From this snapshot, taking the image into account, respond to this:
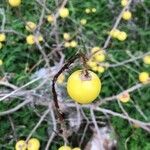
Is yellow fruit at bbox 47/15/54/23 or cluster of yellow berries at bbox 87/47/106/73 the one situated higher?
yellow fruit at bbox 47/15/54/23

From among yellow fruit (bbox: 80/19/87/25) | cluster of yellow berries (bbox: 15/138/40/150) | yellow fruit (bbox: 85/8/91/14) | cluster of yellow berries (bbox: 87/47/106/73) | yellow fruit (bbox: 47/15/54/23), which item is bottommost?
cluster of yellow berries (bbox: 15/138/40/150)

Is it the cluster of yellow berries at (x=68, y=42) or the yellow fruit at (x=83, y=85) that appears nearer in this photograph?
the yellow fruit at (x=83, y=85)

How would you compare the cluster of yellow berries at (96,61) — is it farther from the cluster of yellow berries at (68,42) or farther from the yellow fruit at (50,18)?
the yellow fruit at (50,18)

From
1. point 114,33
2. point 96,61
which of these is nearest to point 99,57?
point 96,61

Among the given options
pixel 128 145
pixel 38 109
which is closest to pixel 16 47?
pixel 38 109

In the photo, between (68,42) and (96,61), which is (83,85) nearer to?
(96,61)

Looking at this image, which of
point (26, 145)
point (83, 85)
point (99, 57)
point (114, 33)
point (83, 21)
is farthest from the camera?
point (83, 21)

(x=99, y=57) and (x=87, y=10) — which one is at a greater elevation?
(x=87, y=10)

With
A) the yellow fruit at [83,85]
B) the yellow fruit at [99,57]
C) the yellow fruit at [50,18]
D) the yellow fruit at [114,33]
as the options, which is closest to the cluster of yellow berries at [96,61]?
the yellow fruit at [99,57]

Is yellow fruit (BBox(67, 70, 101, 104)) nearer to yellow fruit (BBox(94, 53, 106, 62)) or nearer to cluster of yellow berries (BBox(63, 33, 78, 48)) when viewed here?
yellow fruit (BBox(94, 53, 106, 62))

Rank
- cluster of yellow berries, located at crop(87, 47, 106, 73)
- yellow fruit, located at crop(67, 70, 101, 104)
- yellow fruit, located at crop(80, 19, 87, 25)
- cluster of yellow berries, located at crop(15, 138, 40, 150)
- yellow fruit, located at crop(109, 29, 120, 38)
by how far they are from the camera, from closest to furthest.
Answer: yellow fruit, located at crop(67, 70, 101, 104)
cluster of yellow berries, located at crop(15, 138, 40, 150)
cluster of yellow berries, located at crop(87, 47, 106, 73)
yellow fruit, located at crop(109, 29, 120, 38)
yellow fruit, located at crop(80, 19, 87, 25)

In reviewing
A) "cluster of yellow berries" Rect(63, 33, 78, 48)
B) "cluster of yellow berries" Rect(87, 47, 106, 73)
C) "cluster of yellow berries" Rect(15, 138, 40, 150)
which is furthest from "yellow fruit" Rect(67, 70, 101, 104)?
"cluster of yellow berries" Rect(63, 33, 78, 48)
